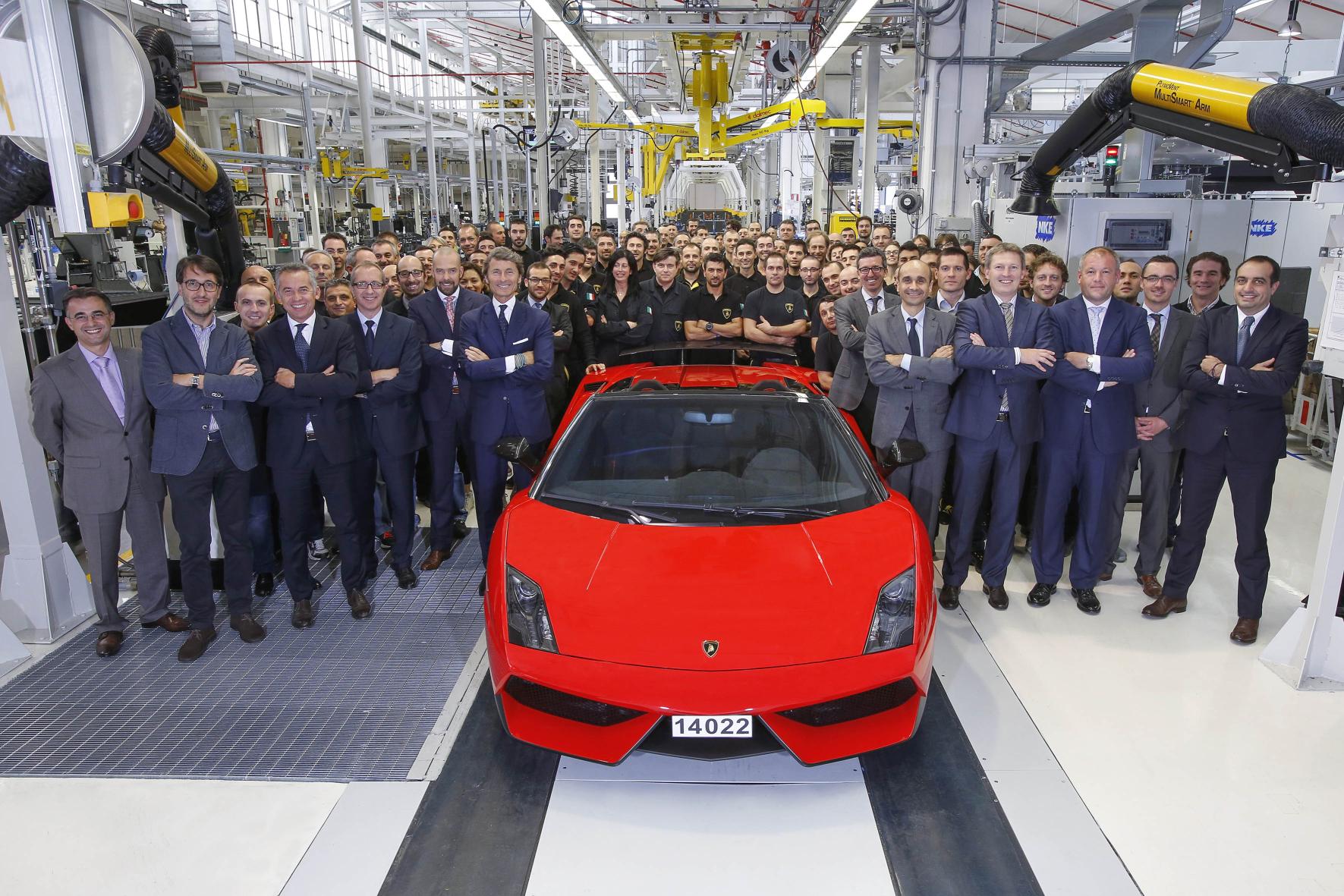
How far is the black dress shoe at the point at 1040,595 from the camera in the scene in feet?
14.0

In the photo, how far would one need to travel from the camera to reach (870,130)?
13.1 metres

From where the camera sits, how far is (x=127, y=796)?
2855 millimetres

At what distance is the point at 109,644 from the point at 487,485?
178 centimetres

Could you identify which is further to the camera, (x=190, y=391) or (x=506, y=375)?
(x=506, y=375)

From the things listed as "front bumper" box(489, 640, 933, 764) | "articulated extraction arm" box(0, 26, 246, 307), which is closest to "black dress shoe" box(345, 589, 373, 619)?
"front bumper" box(489, 640, 933, 764)

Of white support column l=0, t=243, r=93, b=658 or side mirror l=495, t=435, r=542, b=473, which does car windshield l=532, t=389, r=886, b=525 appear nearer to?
side mirror l=495, t=435, r=542, b=473

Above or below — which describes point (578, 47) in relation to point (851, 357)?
above

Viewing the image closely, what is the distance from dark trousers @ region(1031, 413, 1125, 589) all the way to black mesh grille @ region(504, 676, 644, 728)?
257 centimetres

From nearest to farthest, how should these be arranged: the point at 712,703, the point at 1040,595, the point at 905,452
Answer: the point at 712,703 < the point at 905,452 < the point at 1040,595

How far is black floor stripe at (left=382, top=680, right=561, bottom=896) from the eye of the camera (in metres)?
2.47

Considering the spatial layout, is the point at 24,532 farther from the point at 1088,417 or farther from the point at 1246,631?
the point at 1246,631

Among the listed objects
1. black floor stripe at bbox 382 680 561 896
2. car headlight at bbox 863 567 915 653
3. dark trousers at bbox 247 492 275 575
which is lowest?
black floor stripe at bbox 382 680 561 896

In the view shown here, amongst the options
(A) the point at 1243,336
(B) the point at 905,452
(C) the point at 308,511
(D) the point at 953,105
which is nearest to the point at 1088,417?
(A) the point at 1243,336

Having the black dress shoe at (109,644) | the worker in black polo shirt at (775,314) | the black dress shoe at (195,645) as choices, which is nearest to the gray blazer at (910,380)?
the worker in black polo shirt at (775,314)
